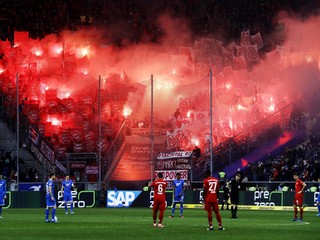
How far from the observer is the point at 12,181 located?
197ft

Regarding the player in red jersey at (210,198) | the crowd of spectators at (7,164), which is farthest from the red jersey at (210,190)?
Result: the crowd of spectators at (7,164)

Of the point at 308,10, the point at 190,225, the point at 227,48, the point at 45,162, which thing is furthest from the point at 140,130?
the point at 190,225

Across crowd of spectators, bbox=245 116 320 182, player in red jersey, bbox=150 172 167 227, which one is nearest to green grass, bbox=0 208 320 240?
player in red jersey, bbox=150 172 167 227

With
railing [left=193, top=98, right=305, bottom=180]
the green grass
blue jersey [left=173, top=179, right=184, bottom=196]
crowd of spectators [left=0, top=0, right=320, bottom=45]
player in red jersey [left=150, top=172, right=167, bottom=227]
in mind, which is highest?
crowd of spectators [left=0, top=0, right=320, bottom=45]

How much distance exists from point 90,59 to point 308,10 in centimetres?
1789

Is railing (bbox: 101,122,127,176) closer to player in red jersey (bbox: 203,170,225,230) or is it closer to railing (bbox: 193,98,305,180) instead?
railing (bbox: 193,98,305,180)

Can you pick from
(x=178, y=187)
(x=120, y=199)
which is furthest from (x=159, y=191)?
(x=120, y=199)

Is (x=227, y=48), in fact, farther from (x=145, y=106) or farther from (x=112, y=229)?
(x=112, y=229)

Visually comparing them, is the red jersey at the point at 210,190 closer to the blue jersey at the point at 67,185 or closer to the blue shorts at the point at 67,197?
the blue shorts at the point at 67,197

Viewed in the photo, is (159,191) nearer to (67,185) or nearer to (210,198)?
(210,198)

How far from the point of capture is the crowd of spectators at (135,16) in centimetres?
7231

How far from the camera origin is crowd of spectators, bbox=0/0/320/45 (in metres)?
72.3

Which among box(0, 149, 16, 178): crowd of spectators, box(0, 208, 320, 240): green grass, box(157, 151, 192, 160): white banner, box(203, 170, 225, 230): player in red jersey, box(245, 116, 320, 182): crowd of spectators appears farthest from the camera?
box(0, 149, 16, 178): crowd of spectators

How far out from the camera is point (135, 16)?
75.6 m
